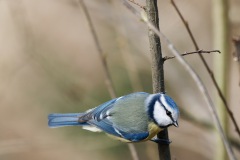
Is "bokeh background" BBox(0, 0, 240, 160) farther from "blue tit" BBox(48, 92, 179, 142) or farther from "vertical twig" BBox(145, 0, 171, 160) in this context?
"vertical twig" BBox(145, 0, 171, 160)

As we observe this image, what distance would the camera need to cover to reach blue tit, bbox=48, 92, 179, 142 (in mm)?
2054

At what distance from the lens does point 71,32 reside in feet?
20.5

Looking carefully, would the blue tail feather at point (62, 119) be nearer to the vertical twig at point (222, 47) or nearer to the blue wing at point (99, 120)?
the blue wing at point (99, 120)

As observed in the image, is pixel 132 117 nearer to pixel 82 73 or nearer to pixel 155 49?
pixel 155 49

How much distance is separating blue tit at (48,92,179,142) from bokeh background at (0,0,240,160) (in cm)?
49

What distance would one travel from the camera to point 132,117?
230 cm

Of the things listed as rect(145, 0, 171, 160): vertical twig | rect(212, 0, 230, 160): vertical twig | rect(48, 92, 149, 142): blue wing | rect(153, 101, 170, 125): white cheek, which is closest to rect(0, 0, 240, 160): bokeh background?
rect(212, 0, 230, 160): vertical twig

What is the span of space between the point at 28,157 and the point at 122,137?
11.3 feet

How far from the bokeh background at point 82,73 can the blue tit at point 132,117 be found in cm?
49

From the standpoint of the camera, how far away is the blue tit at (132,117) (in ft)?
6.74

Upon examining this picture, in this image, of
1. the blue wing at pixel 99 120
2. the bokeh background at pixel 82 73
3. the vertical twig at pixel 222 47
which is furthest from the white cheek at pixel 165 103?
the bokeh background at pixel 82 73

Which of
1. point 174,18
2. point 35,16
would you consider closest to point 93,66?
point 35,16

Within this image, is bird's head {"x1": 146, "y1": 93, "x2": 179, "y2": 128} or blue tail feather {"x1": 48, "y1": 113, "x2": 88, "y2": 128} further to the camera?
blue tail feather {"x1": 48, "y1": 113, "x2": 88, "y2": 128}

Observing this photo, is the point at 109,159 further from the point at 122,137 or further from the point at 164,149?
the point at 164,149
